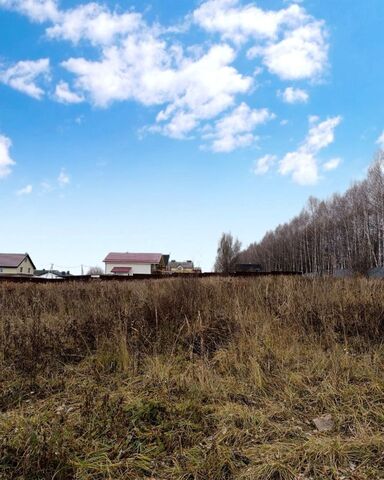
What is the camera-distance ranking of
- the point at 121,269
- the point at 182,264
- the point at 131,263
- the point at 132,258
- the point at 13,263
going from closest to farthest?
the point at 13,263 < the point at 121,269 < the point at 131,263 < the point at 132,258 < the point at 182,264

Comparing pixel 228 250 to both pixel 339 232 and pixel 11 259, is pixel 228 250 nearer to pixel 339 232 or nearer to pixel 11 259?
pixel 339 232

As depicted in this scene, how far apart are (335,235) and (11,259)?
5006 cm

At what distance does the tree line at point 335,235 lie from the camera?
38.0m

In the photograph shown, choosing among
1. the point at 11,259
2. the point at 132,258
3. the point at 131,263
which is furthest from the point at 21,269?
the point at 132,258

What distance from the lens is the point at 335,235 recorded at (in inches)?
1913

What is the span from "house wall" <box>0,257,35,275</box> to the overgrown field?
5365 centimetres

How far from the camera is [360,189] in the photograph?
43.2 m

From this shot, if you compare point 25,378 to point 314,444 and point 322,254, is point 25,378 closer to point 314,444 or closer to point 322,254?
point 314,444

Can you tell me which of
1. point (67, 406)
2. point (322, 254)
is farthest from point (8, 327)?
point (322, 254)

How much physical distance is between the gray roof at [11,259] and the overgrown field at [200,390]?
177 ft

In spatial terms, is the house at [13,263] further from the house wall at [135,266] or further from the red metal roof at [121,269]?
the red metal roof at [121,269]

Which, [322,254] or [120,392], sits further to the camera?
[322,254]

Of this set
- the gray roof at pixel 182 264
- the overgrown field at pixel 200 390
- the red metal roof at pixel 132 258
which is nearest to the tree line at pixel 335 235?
the red metal roof at pixel 132 258

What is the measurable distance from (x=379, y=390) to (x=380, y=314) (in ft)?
6.88
